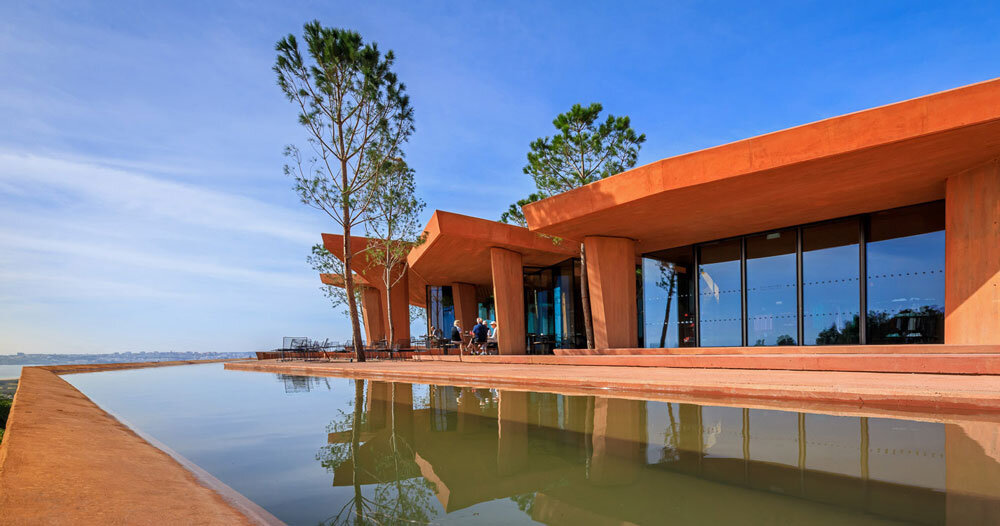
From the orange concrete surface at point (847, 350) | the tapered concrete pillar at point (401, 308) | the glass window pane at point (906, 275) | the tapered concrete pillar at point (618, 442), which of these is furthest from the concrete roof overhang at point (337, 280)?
the tapered concrete pillar at point (618, 442)

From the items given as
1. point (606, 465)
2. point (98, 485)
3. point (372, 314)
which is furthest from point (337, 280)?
point (98, 485)

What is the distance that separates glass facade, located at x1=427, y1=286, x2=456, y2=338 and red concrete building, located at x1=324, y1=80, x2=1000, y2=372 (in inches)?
366

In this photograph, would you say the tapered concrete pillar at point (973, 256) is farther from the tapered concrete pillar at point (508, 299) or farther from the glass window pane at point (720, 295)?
the tapered concrete pillar at point (508, 299)

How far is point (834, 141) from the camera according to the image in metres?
8.56

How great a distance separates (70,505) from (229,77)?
35.8ft

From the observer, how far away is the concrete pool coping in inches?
72.2

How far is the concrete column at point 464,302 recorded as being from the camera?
87.2 feet

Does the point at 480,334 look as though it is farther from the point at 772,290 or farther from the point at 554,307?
the point at 772,290

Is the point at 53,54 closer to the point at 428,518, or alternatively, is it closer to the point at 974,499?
the point at 428,518

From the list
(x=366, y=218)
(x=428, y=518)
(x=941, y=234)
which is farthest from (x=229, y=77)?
(x=941, y=234)

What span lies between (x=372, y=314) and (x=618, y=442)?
2952 cm

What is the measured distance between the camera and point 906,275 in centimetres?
1152

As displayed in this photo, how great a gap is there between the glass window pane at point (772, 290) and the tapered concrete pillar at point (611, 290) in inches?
126

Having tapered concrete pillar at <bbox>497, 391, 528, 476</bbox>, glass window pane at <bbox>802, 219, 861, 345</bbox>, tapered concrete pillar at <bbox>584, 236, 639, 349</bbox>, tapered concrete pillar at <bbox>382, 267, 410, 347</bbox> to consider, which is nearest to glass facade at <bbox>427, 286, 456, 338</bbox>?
tapered concrete pillar at <bbox>382, 267, 410, 347</bbox>
